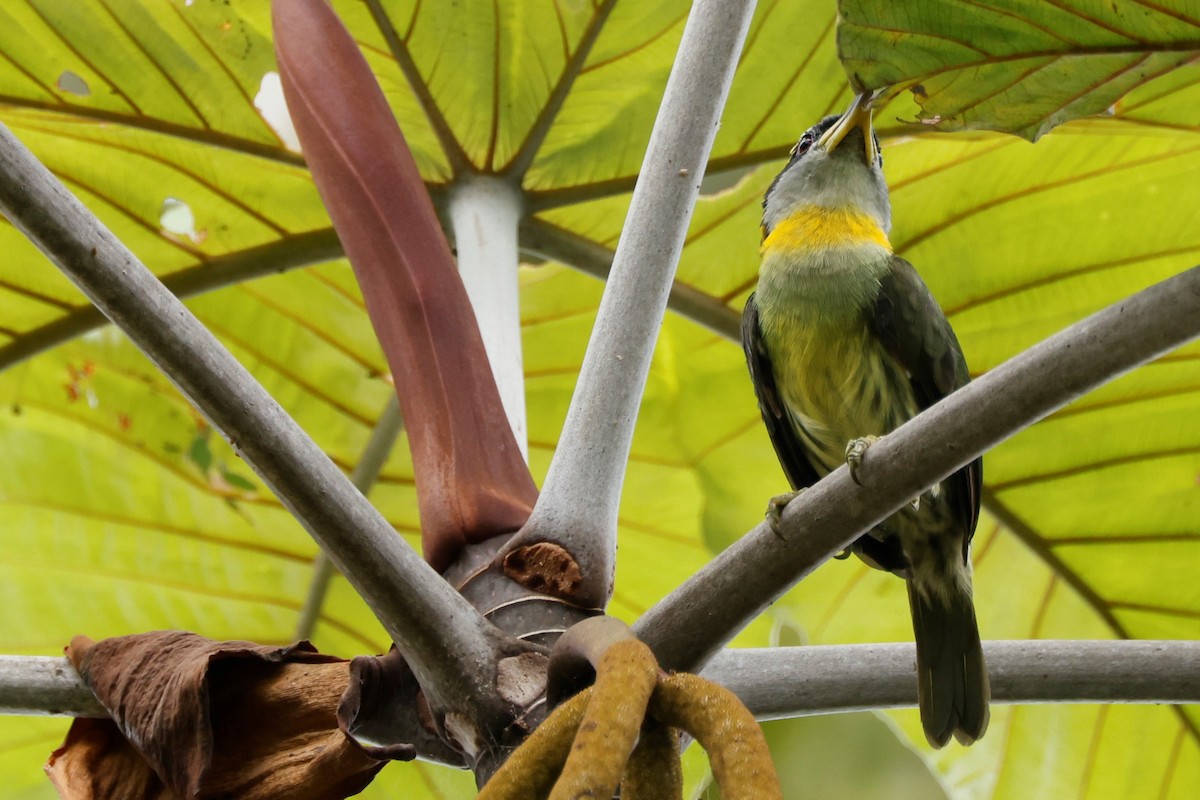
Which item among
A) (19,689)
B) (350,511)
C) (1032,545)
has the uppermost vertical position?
(1032,545)

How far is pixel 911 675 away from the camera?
3.79ft

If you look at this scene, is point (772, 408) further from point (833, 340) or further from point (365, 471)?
Answer: point (365, 471)

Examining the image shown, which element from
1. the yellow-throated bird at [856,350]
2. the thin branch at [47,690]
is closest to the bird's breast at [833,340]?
the yellow-throated bird at [856,350]

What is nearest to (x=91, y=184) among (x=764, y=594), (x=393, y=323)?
(x=393, y=323)

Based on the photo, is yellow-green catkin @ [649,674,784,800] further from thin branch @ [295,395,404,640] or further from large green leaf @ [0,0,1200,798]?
thin branch @ [295,395,404,640]

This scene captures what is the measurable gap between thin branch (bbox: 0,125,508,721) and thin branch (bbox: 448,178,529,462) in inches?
12.5

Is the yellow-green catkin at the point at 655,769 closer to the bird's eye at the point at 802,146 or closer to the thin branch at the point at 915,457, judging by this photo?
the thin branch at the point at 915,457

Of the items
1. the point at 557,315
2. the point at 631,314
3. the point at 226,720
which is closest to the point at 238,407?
the point at 226,720

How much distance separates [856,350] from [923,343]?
0.13 metres

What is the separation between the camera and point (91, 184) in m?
1.96

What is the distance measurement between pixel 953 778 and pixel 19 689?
1.41 m

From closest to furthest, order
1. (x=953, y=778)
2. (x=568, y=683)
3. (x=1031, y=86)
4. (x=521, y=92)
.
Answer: (x=568, y=683)
(x=1031, y=86)
(x=521, y=92)
(x=953, y=778)

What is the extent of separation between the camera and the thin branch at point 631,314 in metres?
1.17

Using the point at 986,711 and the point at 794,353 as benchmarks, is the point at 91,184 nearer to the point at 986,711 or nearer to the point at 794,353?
the point at 794,353
